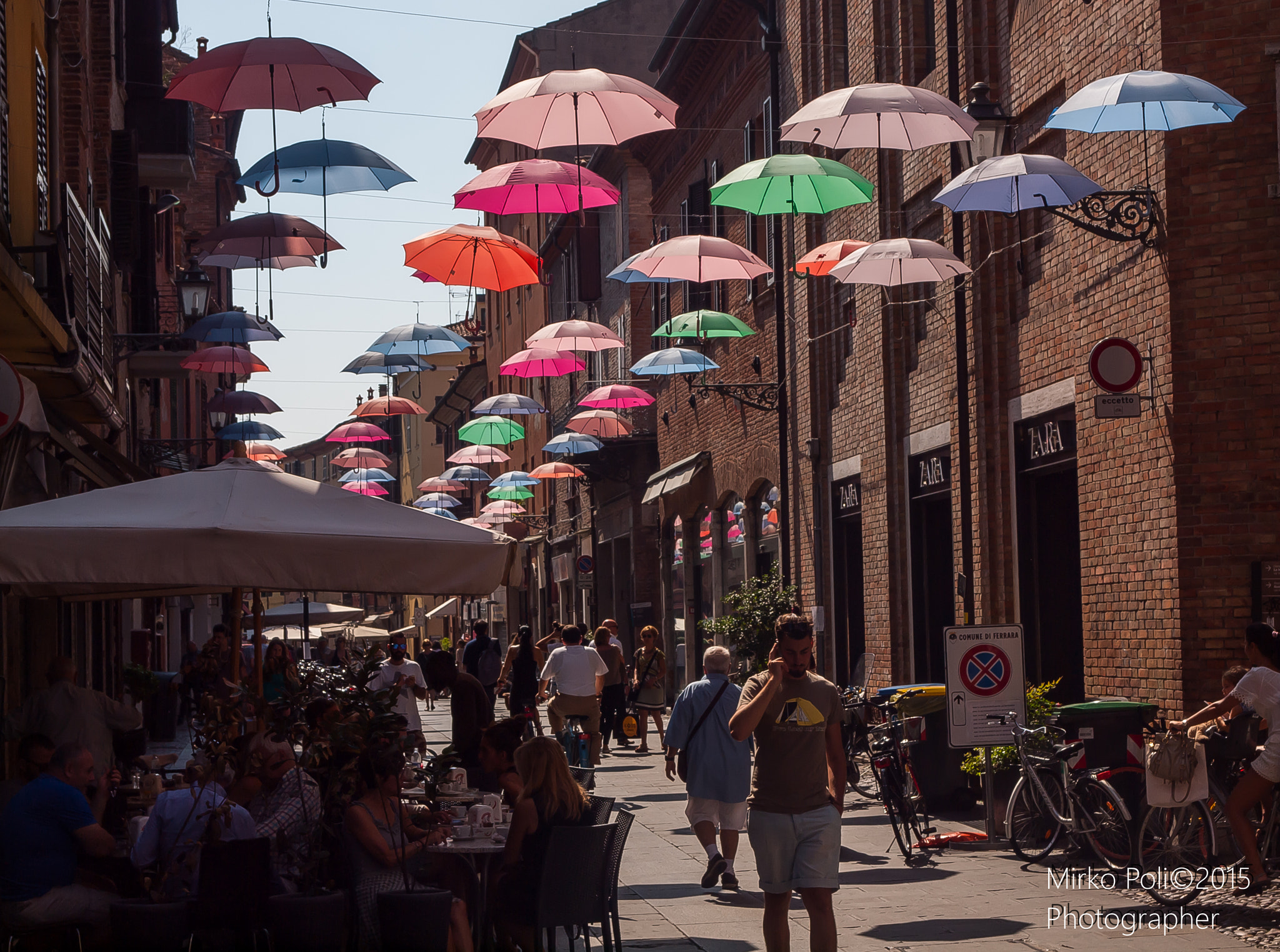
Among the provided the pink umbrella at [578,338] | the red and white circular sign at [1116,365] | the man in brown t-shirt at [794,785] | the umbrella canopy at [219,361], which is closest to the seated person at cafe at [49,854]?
the man in brown t-shirt at [794,785]

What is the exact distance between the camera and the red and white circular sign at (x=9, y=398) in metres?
8.69

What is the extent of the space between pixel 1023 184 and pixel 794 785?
5.62 m

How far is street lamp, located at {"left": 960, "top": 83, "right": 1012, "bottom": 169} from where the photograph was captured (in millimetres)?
13711

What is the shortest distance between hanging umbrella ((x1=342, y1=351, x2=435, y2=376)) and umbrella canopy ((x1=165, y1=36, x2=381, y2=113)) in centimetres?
1326

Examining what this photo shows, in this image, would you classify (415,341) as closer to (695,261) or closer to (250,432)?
(695,261)

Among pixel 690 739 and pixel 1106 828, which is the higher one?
pixel 690 739

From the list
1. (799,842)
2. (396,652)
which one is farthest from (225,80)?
(799,842)

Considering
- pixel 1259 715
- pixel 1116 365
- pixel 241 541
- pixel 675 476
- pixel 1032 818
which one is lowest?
pixel 1032 818

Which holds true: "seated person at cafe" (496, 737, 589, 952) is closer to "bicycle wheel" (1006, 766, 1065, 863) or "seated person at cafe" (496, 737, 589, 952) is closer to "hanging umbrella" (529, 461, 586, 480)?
"bicycle wheel" (1006, 766, 1065, 863)

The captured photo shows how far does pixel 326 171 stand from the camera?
15016 mm

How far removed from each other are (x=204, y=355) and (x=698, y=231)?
929 centimetres

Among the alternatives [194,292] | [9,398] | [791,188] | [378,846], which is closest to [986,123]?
[791,188]

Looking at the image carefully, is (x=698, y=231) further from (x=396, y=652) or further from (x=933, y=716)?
(x=933, y=716)

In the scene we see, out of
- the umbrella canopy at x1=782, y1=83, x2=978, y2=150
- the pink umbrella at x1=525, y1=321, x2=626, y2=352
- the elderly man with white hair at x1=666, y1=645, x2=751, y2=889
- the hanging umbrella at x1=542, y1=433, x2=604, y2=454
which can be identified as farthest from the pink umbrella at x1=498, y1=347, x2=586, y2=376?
the elderly man with white hair at x1=666, y1=645, x2=751, y2=889
